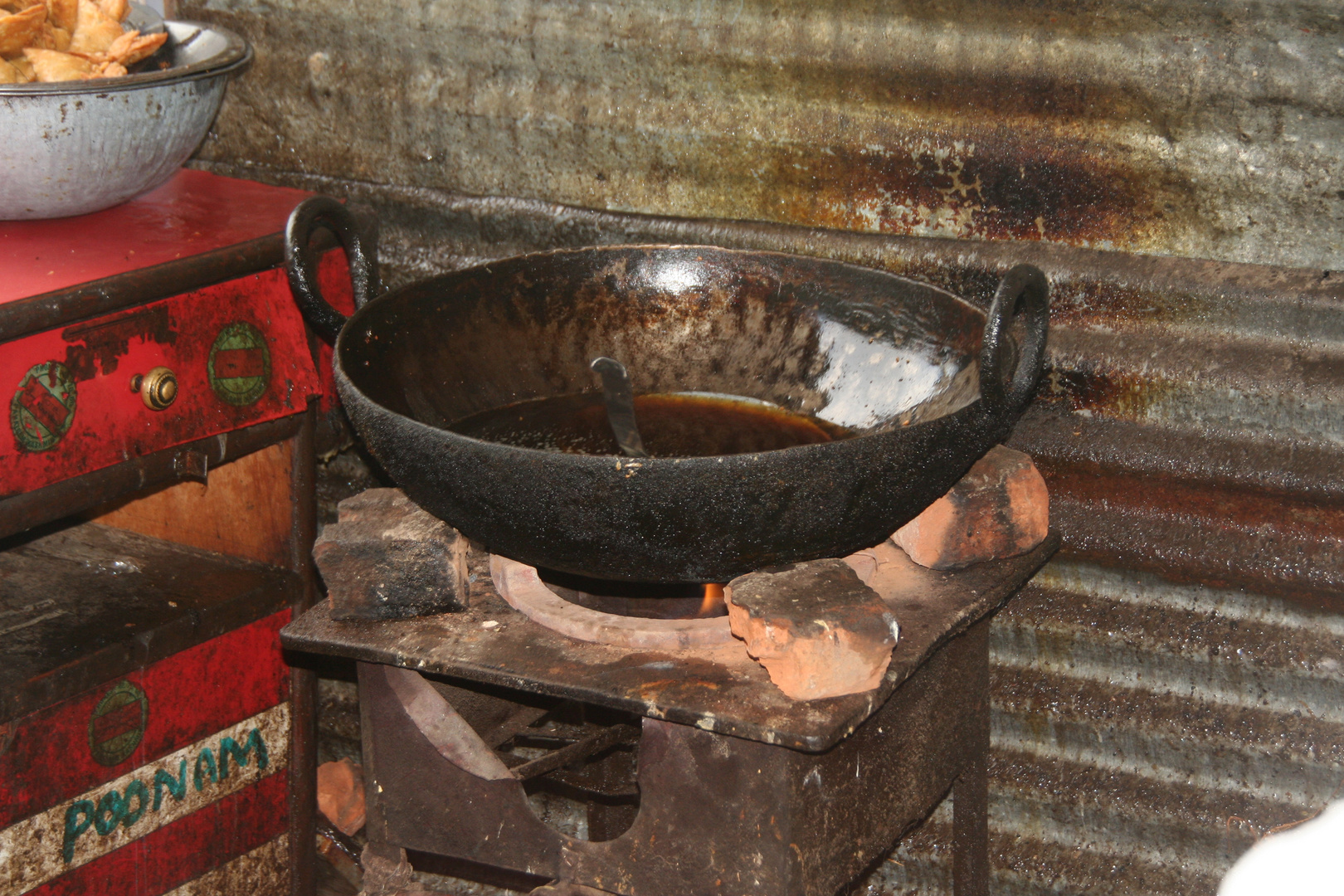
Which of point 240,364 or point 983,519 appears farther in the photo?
point 240,364

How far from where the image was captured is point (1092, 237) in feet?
5.97

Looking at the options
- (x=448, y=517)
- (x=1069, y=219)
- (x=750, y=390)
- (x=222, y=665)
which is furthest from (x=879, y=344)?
(x=222, y=665)

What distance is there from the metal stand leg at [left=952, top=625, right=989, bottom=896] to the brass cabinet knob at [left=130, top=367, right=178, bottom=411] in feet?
3.78

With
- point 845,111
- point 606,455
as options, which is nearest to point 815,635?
point 606,455

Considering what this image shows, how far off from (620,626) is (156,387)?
0.79 m

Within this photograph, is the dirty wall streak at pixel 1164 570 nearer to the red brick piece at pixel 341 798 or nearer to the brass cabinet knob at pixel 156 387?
the brass cabinet knob at pixel 156 387

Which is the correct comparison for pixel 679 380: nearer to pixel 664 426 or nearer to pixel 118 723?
pixel 664 426

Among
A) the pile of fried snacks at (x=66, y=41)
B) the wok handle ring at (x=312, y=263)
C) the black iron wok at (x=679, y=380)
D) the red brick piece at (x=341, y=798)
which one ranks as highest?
the pile of fried snacks at (x=66, y=41)

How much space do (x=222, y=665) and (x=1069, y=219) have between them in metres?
1.47

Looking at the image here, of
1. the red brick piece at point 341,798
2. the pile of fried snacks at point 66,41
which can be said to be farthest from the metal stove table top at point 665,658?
the red brick piece at point 341,798

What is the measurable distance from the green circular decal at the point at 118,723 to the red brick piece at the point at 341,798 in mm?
661

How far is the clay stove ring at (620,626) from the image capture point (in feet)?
4.59

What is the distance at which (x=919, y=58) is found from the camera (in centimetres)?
186

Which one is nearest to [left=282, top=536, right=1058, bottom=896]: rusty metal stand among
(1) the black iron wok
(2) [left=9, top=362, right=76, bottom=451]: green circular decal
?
(1) the black iron wok
